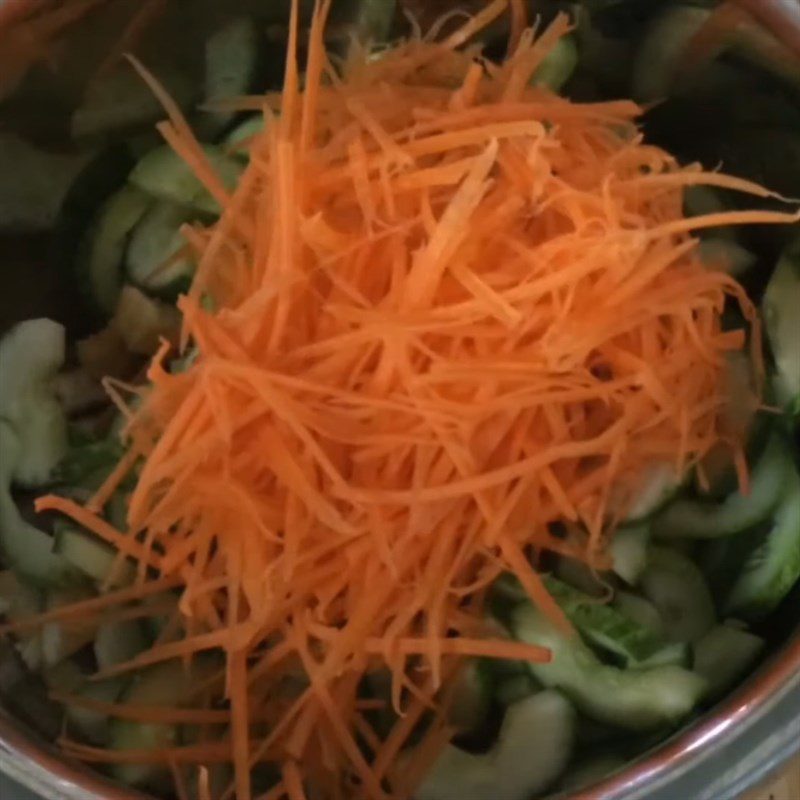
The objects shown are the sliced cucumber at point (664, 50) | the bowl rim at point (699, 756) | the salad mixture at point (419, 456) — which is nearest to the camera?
the bowl rim at point (699, 756)

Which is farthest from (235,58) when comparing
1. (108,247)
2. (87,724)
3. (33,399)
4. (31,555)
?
(87,724)

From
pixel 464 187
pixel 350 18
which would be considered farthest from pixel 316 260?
pixel 350 18

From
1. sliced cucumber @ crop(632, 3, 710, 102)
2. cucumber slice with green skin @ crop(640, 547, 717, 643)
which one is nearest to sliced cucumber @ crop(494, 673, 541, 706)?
cucumber slice with green skin @ crop(640, 547, 717, 643)

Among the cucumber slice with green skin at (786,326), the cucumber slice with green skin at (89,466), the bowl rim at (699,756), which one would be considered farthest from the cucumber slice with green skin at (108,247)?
the cucumber slice with green skin at (786,326)

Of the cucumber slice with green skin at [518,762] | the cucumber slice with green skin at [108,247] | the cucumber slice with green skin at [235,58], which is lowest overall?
the cucumber slice with green skin at [518,762]

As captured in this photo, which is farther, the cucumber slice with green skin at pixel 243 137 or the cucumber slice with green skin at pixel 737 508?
the cucumber slice with green skin at pixel 243 137

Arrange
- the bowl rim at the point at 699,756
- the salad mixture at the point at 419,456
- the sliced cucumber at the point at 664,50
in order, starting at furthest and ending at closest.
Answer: the sliced cucumber at the point at 664,50 < the salad mixture at the point at 419,456 < the bowl rim at the point at 699,756

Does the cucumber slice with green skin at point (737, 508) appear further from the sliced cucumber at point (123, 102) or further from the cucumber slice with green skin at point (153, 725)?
the sliced cucumber at point (123, 102)

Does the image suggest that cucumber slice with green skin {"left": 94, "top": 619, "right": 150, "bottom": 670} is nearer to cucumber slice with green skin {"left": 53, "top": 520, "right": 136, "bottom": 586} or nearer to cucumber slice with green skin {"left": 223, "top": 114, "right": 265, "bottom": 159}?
cucumber slice with green skin {"left": 53, "top": 520, "right": 136, "bottom": 586}
